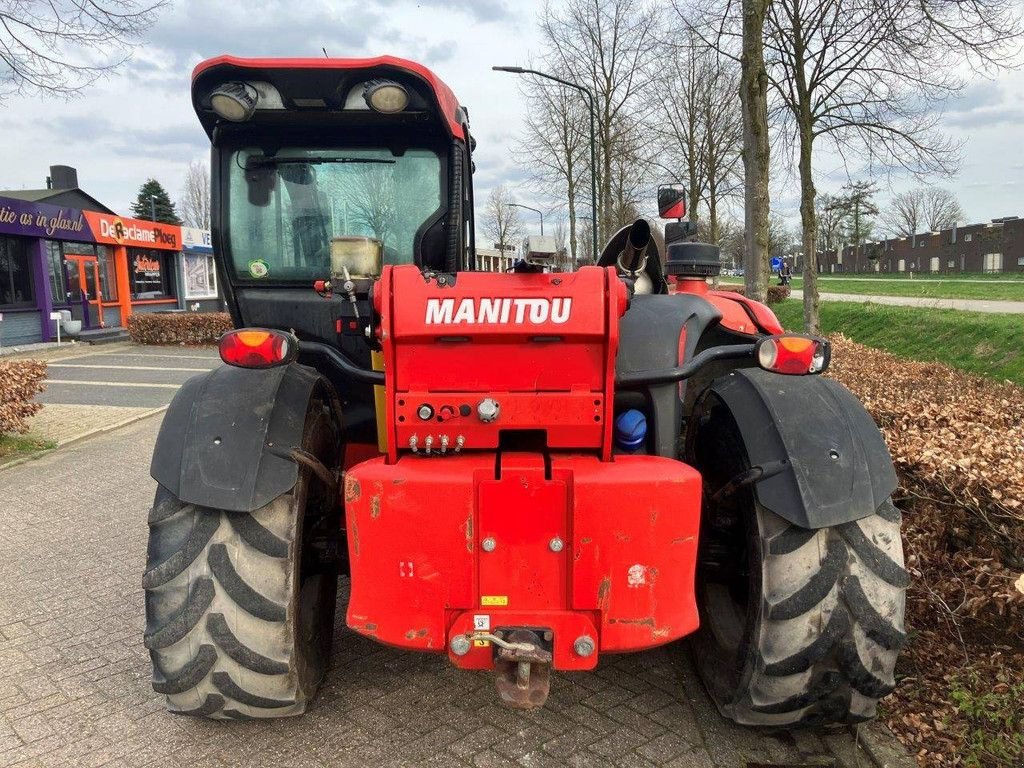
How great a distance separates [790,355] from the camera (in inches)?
103

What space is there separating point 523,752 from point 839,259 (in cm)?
8248

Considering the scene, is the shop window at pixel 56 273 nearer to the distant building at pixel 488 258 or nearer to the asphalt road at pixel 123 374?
the asphalt road at pixel 123 374

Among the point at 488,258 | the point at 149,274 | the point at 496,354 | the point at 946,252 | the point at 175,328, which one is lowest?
the point at 175,328

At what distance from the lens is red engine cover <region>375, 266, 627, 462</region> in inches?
95.3

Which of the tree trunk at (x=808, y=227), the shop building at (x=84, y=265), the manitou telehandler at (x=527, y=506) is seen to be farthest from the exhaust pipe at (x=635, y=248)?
the shop building at (x=84, y=265)

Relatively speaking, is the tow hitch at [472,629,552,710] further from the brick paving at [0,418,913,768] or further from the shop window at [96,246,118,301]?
the shop window at [96,246,118,301]

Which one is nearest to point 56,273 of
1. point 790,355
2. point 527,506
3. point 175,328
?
point 175,328

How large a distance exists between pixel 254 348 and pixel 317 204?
1294 mm

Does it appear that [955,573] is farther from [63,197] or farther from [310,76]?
[63,197]

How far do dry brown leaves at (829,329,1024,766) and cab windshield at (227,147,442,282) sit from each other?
2738 millimetres

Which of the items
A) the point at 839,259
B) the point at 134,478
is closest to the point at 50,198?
the point at 134,478

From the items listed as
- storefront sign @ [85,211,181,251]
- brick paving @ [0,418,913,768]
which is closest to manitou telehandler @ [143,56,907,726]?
brick paving @ [0,418,913,768]

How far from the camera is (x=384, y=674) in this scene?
331cm

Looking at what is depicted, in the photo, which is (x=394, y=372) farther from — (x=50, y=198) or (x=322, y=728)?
(x=50, y=198)
